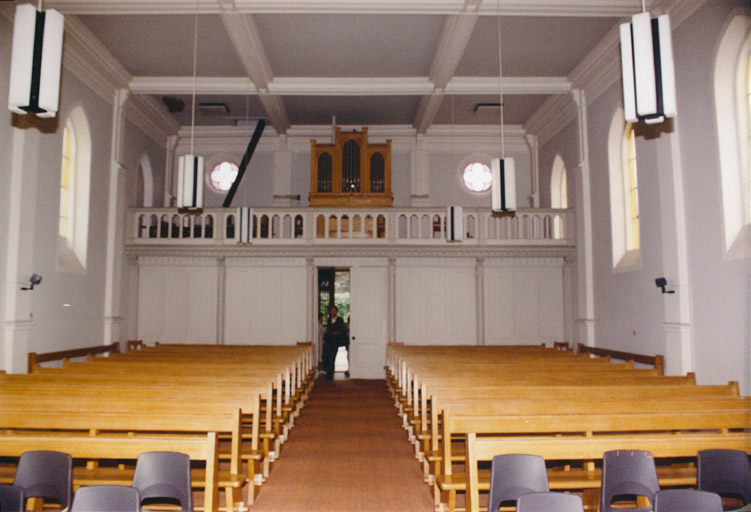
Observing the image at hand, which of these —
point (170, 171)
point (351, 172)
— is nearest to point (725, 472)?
point (351, 172)

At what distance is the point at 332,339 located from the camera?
14320mm

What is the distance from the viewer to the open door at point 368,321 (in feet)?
46.8

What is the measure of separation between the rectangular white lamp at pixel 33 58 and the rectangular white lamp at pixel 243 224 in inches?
310

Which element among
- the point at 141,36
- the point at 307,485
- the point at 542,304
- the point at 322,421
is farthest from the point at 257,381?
the point at 542,304

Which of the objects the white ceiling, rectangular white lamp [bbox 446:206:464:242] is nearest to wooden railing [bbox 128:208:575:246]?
rectangular white lamp [bbox 446:206:464:242]

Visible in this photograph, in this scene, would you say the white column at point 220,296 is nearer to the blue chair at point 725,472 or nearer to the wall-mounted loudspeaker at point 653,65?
the wall-mounted loudspeaker at point 653,65

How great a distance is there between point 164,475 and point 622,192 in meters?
10.3

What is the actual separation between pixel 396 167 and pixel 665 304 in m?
9.53

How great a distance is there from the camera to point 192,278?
1411 cm

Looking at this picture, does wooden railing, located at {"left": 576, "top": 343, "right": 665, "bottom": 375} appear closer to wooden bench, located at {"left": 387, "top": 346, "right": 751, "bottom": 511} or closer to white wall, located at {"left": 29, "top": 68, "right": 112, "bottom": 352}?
wooden bench, located at {"left": 387, "top": 346, "right": 751, "bottom": 511}

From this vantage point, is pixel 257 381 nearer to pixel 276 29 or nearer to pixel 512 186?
pixel 512 186

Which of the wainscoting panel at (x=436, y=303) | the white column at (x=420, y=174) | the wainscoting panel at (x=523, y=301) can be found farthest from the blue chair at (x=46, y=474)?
the white column at (x=420, y=174)

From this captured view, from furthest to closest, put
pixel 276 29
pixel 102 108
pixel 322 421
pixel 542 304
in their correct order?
pixel 542 304, pixel 102 108, pixel 276 29, pixel 322 421

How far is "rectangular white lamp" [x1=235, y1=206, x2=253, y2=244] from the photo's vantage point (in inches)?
501
